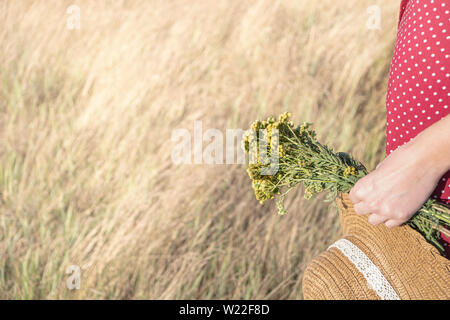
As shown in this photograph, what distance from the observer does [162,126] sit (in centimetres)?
229

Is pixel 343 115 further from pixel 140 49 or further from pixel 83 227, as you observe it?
pixel 83 227

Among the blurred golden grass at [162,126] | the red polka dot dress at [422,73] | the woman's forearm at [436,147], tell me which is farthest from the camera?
the blurred golden grass at [162,126]

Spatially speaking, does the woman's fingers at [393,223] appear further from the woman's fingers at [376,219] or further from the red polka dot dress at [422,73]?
the red polka dot dress at [422,73]

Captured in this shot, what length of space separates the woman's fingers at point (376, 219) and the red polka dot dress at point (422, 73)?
178 mm

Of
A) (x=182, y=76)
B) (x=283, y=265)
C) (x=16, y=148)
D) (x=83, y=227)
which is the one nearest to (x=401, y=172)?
(x=283, y=265)

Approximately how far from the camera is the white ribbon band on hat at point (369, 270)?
0.87 metres

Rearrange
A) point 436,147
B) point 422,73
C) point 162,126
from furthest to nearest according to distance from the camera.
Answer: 1. point 162,126
2. point 422,73
3. point 436,147

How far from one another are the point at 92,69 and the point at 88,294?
53.8 inches

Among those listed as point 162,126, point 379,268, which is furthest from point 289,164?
point 162,126

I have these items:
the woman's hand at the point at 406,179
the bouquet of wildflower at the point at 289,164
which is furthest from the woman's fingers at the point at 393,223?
the bouquet of wildflower at the point at 289,164

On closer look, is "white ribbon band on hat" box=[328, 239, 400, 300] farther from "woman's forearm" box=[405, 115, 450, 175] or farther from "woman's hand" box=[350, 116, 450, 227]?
"woman's forearm" box=[405, 115, 450, 175]

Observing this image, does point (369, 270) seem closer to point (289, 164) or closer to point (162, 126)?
point (289, 164)

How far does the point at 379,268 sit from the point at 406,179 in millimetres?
207

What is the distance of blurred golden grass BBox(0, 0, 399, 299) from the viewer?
6.42ft
